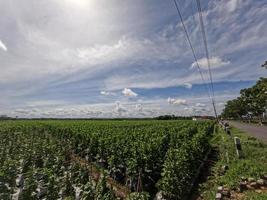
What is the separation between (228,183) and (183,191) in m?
2.09

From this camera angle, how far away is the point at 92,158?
59.6 feet

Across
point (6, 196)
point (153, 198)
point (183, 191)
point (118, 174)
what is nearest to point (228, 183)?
point (183, 191)

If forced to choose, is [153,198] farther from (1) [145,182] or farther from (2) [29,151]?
(2) [29,151]

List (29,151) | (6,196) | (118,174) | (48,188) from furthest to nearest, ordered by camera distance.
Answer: (29,151) → (118,174) → (48,188) → (6,196)

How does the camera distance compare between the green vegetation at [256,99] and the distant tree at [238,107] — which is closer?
the green vegetation at [256,99]

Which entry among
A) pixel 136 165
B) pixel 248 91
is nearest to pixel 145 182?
pixel 136 165

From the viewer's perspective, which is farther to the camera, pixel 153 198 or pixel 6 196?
pixel 153 198

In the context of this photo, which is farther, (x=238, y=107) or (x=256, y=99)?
(x=238, y=107)

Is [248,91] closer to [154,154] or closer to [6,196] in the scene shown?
[154,154]

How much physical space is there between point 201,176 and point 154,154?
237cm

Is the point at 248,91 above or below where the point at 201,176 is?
above

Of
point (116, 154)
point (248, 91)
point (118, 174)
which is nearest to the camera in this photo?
point (118, 174)

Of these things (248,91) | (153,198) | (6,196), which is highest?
→ (248,91)

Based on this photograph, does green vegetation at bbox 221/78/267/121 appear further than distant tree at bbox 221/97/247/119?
No
